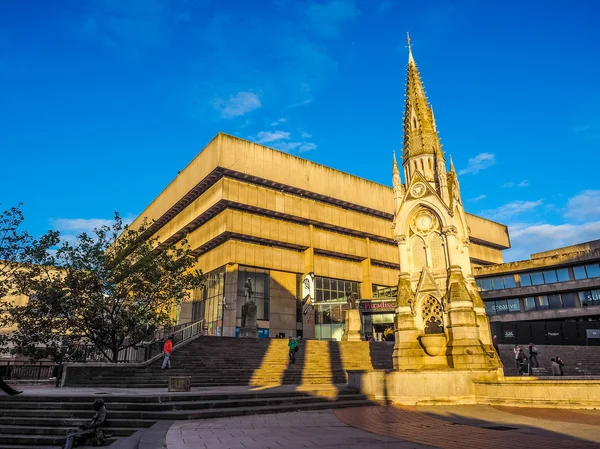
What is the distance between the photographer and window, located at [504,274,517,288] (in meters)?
54.8

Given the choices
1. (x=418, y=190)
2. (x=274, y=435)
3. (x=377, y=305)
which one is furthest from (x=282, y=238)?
(x=274, y=435)

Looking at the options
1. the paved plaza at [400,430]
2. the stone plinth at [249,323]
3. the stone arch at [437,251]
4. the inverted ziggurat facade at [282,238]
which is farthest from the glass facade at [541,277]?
the paved plaza at [400,430]

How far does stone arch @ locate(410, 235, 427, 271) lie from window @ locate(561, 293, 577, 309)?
43.7 metres

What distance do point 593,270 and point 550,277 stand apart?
4.61 metres

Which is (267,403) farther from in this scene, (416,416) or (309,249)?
(309,249)

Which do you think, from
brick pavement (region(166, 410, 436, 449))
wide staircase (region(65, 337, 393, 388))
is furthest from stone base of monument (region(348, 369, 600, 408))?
wide staircase (region(65, 337, 393, 388))

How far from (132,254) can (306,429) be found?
2386 cm

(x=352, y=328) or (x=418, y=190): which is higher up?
(x=418, y=190)

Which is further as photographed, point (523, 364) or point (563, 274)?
point (563, 274)

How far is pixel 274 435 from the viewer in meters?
7.97

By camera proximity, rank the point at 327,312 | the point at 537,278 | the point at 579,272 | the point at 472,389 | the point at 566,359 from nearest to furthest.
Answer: the point at 472,389, the point at 566,359, the point at 579,272, the point at 327,312, the point at 537,278

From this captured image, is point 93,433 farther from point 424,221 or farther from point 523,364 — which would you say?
point 523,364

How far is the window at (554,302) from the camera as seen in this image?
166 feet

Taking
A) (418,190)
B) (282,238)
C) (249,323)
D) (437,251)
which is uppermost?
(282,238)
